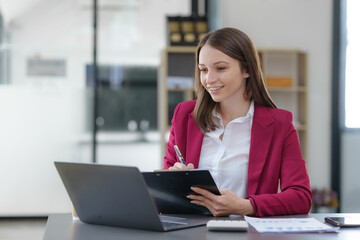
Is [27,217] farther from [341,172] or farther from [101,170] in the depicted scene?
[101,170]

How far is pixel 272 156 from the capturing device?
1.90m

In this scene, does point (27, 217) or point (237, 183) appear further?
point (27, 217)

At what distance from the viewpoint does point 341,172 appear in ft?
16.0

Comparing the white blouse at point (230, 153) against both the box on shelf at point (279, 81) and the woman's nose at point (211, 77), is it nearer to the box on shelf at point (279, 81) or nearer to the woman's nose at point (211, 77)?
the woman's nose at point (211, 77)

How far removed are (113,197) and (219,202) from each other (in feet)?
1.22

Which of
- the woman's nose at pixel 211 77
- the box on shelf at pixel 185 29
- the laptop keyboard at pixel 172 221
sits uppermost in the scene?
the box on shelf at pixel 185 29

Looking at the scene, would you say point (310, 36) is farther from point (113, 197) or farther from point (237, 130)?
point (113, 197)

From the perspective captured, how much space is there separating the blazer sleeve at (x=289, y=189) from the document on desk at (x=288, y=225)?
87 millimetres

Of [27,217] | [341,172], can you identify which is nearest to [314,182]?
[341,172]

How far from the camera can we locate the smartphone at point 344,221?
4.98 feet

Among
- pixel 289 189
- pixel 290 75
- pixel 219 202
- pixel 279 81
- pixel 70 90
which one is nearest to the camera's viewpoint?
pixel 219 202

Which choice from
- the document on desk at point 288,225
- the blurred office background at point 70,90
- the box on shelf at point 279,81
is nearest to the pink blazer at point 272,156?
the document on desk at point 288,225

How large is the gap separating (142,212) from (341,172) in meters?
3.87

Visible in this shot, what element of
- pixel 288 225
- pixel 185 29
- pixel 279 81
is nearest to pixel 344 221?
pixel 288 225
